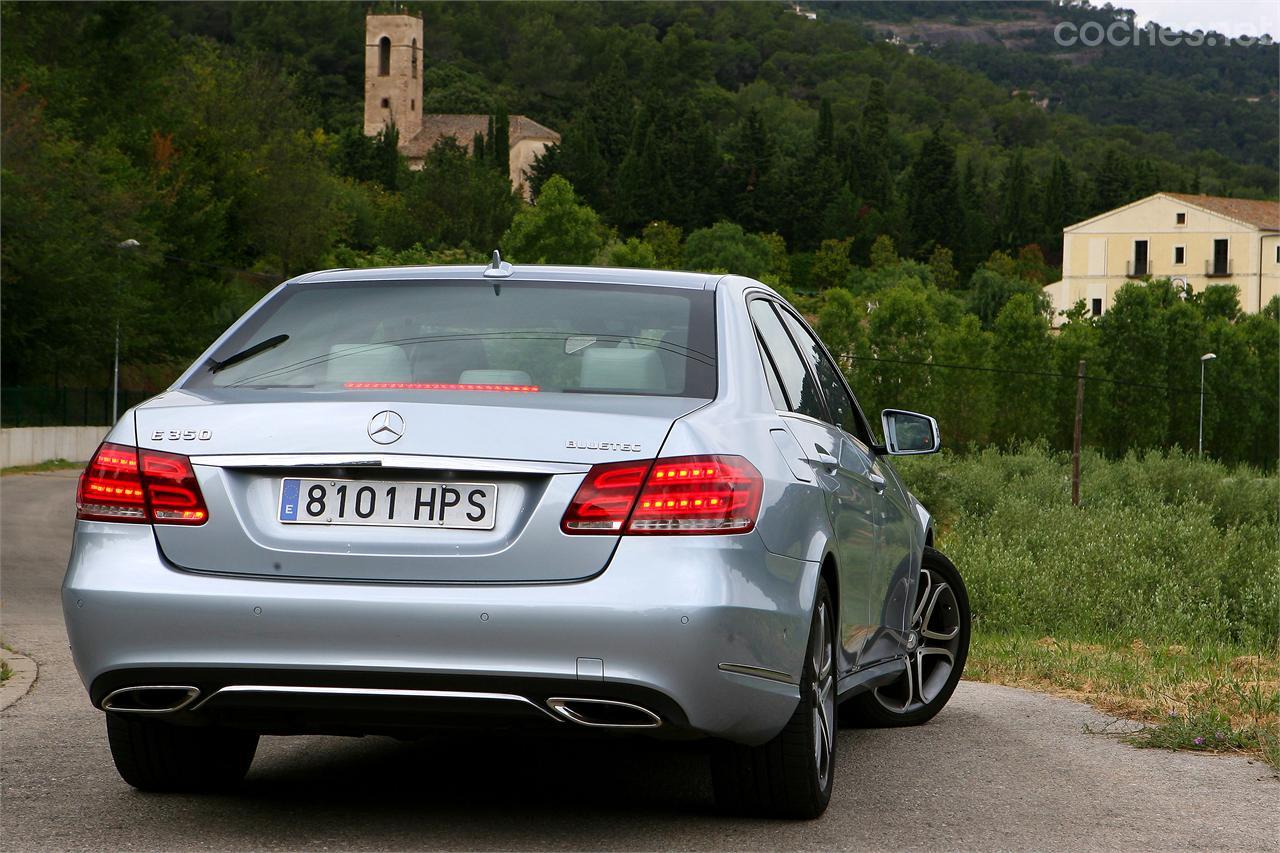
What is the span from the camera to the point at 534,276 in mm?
5871

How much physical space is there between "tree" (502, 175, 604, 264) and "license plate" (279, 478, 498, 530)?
110 meters

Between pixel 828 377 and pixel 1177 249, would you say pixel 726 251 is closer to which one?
pixel 1177 249

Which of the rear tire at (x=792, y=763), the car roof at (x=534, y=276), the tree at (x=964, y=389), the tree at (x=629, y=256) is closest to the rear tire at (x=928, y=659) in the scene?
the rear tire at (x=792, y=763)

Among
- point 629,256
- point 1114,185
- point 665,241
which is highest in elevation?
point 1114,185

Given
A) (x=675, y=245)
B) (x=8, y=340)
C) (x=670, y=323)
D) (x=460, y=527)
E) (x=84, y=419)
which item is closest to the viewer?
(x=460, y=527)

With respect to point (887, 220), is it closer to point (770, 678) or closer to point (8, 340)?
point (8, 340)

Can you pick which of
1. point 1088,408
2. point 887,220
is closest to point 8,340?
point 1088,408

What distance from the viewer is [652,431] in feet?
16.0

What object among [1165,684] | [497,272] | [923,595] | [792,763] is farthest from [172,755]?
[1165,684]

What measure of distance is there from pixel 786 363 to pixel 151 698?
2.33m

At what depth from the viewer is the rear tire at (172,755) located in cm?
570

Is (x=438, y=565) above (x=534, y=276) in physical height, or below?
below

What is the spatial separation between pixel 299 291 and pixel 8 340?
55.1 meters

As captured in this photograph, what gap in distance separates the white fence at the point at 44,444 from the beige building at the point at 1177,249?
82.7m
